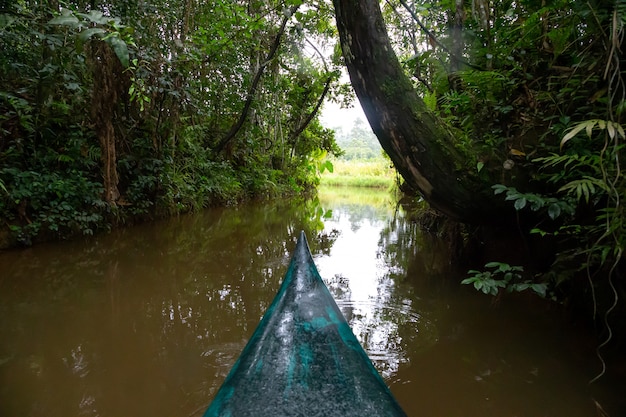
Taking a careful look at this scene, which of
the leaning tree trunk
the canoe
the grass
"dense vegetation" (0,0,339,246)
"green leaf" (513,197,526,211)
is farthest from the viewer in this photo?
the grass

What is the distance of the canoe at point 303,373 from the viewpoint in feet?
3.22

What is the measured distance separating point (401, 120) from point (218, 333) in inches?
69.3

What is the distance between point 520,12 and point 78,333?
3.64m

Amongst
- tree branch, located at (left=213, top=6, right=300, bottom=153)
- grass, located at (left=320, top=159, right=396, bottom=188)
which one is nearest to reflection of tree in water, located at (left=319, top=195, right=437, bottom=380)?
tree branch, located at (left=213, top=6, right=300, bottom=153)

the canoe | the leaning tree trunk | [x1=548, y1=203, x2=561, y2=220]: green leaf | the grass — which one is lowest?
the grass

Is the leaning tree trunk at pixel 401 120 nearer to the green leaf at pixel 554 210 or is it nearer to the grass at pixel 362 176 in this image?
the green leaf at pixel 554 210

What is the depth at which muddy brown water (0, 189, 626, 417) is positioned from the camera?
1.70 m

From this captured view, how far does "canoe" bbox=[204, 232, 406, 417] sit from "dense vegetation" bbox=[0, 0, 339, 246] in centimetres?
232

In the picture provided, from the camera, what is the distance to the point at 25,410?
157 centimetres

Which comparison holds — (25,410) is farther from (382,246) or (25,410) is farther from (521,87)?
(382,246)

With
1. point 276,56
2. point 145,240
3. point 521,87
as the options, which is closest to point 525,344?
point 521,87

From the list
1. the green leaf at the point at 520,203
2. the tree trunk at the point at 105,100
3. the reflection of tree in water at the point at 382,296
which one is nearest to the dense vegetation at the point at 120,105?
the tree trunk at the point at 105,100

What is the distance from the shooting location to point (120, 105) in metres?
5.52

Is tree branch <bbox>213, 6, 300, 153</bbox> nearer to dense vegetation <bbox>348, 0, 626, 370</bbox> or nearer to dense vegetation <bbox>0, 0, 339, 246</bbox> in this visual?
dense vegetation <bbox>0, 0, 339, 246</bbox>
